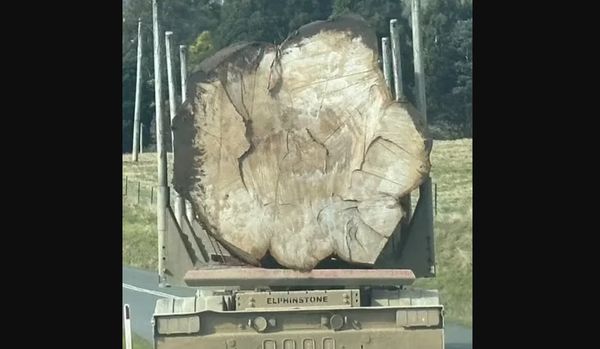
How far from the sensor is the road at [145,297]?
12742 mm

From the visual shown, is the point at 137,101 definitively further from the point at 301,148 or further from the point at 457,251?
the point at 457,251

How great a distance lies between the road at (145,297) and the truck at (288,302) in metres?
0.06

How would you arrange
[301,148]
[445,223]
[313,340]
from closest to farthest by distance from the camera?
[313,340]
[301,148]
[445,223]

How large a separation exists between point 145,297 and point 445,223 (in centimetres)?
212

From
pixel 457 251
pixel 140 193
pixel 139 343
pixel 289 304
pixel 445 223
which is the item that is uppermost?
pixel 140 193

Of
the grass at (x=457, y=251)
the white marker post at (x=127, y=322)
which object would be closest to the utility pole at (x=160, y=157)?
the white marker post at (x=127, y=322)

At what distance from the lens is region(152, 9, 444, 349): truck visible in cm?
1262

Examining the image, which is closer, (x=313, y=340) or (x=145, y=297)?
(x=313, y=340)

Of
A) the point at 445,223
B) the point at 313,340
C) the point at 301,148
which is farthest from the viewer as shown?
the point at 445,223

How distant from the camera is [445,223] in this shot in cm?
1289

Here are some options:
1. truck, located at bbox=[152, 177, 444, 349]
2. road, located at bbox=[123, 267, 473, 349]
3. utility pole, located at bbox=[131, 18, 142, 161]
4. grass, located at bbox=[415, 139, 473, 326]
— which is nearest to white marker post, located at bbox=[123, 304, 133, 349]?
road, located at bbox=[123, 267, 473, 349]

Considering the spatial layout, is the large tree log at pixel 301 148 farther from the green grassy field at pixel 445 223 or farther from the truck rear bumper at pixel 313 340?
the truck rear bumper at pixel 313 340

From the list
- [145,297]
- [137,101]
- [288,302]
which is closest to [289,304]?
[288,302]

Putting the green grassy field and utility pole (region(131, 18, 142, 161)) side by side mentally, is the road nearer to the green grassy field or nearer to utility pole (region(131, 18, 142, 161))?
the green grassy field
